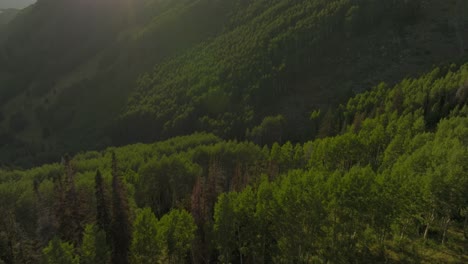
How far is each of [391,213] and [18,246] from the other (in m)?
50.7

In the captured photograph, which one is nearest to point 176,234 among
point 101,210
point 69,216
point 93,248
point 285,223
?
point 101,210

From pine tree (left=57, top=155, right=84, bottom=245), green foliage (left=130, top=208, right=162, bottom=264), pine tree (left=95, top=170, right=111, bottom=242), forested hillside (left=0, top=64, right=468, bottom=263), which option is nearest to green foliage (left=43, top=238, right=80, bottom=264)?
forested hillside (left=0, top=64, right=468, bottom=263)

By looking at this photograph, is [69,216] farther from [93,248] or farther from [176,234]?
[176,234]

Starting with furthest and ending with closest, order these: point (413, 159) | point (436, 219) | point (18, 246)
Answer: point (413, 159) < point (436, 219) < point (18, 246)

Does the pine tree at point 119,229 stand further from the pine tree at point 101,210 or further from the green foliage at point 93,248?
the green foliage at point 93,248

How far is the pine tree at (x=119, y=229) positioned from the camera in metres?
53.2

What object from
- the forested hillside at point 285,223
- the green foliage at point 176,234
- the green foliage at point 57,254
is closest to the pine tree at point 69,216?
the forested hillside at point 285,223

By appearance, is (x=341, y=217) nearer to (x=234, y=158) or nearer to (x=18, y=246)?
(x=18, y=246)

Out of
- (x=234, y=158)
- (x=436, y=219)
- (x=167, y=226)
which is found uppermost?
(x=167, y=226)

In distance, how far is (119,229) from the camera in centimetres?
5362

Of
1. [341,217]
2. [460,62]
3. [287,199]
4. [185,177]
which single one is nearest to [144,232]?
[287,199]

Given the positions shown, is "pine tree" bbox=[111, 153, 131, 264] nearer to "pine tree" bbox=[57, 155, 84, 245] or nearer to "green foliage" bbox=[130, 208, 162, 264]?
"green foliage" bbox=[130, 208, 162, 264]

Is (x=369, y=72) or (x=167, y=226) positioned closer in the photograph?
(x=167, y=226)

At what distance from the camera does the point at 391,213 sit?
49438 millimetres
